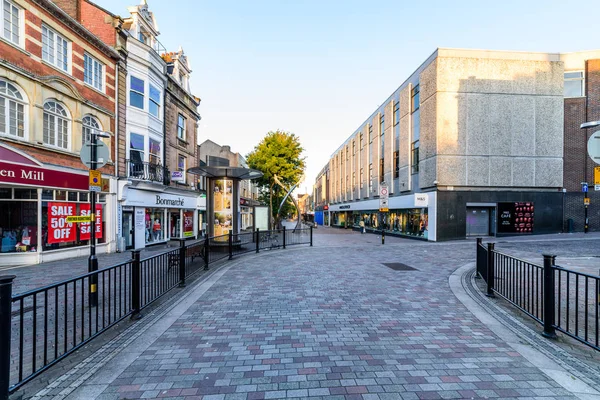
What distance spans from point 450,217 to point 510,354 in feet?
59.2

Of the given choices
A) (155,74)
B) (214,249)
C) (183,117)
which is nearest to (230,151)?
(183,117)

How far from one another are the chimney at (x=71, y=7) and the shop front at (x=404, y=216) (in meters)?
21.2

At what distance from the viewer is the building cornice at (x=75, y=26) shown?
427 inches

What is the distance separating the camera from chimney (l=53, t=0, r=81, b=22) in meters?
13.2

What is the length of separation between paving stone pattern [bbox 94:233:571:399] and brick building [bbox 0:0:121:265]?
8.79 m

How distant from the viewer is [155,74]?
1719cm

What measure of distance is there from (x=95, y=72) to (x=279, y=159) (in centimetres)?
2020

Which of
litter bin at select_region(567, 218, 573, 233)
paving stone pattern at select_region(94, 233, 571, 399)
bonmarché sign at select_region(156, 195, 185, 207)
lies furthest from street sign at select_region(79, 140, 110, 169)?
litter bin at select_region(567, 218, 573, 233)

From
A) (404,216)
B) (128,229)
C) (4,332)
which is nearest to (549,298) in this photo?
(4,332)

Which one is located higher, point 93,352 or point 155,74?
point 155,74

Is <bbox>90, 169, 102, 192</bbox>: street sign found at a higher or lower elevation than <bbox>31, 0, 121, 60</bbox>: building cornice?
lower

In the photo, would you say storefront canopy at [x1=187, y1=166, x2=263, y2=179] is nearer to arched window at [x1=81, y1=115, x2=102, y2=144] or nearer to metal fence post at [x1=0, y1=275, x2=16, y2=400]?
arched window at [x1=81, y1=115, x2=102, y2=144]

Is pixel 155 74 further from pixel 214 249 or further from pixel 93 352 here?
pixel 93 352

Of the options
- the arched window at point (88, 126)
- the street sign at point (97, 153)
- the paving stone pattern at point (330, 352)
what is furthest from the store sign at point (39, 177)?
the paving stone pattern at point (330, 352)
